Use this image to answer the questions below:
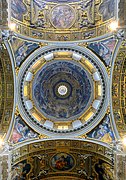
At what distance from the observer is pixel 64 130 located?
20578mm

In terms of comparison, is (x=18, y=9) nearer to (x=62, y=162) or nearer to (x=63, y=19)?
(x=63, y=19)

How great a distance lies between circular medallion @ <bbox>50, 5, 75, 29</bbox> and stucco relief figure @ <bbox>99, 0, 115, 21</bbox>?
229 centimetres

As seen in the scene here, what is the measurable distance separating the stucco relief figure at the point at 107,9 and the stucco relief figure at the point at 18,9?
5.79 meters

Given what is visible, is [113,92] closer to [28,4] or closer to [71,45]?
[71,45]

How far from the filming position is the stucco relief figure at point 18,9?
18594 mm

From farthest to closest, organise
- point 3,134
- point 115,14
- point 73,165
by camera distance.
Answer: point 73,165 < point 3,134 < point 115,14

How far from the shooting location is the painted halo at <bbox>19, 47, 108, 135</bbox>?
2020cm

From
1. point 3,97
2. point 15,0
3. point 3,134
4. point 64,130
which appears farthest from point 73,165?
point 15,0

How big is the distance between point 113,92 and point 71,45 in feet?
16.0

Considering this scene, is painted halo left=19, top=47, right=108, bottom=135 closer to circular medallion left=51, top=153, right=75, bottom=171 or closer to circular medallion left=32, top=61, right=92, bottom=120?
circular medallion left=32, top=61, right=92, bottom=120

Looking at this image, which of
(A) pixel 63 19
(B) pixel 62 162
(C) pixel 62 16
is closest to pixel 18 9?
(C) pixel 62 16

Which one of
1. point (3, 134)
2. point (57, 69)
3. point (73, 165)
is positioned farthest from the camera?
point (57, 69)

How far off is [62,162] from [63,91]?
22.1 feet

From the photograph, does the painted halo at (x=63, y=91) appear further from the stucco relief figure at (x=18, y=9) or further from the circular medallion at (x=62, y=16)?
the stucco relief figure at (x=18, y=9)
